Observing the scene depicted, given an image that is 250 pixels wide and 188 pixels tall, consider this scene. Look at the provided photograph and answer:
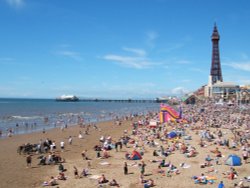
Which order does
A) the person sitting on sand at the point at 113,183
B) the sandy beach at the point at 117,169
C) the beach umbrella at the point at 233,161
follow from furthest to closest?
the beach umbrella at the point at 233,161 → the sandy beach at the point at 117,169 → the person sitting on sand at the point at 113,183

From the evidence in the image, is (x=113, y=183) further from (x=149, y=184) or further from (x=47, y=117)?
(x=47, y=117)

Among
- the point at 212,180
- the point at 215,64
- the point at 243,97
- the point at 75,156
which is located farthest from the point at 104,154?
the point at 215,64

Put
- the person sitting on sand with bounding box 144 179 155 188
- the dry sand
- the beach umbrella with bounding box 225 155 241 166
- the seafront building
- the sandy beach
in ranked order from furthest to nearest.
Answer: the seafront building → the beach umbrella with bounding box 225 155 241 166 → the sandy beach → the dry sand → the person sitting on sand with bounding box 144 179 155 188

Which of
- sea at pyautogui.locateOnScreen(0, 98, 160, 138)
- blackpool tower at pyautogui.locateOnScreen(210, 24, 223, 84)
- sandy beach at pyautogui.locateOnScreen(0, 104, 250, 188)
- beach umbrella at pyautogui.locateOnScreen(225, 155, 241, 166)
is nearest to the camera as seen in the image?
sandy beach at pyautogui.locateOnScreen(0, 104, 250, 188)

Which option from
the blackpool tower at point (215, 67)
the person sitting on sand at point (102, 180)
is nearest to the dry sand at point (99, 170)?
the person sitting on sand at point (102, 180)

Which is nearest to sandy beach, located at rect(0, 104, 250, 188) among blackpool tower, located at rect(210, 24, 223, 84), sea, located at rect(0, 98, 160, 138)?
sea, located at rect(0, 98, 160, 138)

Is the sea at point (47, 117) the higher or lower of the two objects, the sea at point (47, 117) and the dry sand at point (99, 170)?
the higher

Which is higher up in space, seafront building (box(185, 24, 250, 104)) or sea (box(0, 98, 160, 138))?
seafront building (box(185, 24, 250, 104))

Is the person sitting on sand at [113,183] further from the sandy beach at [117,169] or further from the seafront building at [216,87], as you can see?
the seafront building at [216,87]

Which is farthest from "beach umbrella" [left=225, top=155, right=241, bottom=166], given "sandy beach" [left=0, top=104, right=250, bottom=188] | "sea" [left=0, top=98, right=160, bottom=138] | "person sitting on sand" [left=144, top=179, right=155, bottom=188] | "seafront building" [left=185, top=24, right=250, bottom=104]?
"seafront building" [left=185, top=24, right=250, bottom=104]

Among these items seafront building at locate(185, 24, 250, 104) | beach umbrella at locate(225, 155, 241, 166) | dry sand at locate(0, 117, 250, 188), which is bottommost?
dry sand at locate(0, 117, 250, 188)

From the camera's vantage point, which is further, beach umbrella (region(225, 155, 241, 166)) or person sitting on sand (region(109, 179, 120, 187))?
beach umbrella (region(225, 155, 241, 166))

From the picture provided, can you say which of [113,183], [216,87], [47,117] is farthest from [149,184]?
[216,87]

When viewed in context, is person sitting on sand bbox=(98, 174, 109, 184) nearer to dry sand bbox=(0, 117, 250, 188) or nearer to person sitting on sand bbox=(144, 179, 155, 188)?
dry sand bbox=(0, 117, 250, 188)
